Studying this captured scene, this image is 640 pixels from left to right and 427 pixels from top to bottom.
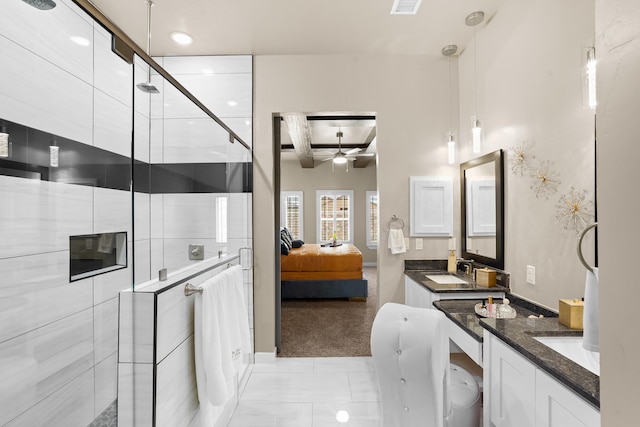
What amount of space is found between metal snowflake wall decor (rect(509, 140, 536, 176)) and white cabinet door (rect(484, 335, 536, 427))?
1.28m

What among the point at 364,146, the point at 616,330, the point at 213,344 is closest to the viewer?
the point at 616,330

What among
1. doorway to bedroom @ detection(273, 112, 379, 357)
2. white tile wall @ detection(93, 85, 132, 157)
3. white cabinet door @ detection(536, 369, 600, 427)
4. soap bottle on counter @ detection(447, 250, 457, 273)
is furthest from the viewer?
doorway to bedroom @ detection(273, 112, 379, 357)

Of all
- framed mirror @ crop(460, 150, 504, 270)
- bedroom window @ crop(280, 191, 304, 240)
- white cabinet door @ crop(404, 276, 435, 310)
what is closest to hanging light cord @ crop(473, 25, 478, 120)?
framed mirror @ crop(460, 150, 504, 270)

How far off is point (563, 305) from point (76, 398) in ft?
8.89

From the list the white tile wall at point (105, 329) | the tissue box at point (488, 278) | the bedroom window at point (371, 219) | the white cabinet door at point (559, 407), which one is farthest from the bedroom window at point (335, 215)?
the white cabinet door at point (559, 407)

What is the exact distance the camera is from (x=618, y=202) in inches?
21.0

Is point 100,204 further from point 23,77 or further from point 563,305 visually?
point 563,305

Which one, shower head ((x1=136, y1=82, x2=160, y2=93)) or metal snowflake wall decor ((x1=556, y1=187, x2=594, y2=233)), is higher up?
shower head ((x1=136, y1=82, x2=160, y2=93))

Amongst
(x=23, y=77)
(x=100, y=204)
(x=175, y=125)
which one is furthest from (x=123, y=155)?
(x=23, y=77)

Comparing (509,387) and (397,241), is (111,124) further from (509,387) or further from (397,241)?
(509,387)

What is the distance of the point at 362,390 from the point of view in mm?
2662

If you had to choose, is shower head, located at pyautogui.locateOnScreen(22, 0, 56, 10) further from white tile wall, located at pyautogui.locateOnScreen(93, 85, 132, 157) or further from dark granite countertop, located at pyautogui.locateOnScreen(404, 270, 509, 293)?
dark granite countertop, located at pyautogui.locateOnScreen(404, 270, 509, 293)

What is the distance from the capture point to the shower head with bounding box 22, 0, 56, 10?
4.16ft

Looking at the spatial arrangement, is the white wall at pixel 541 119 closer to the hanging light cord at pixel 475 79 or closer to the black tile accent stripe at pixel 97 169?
the hanging light cord at pixel 475 79
